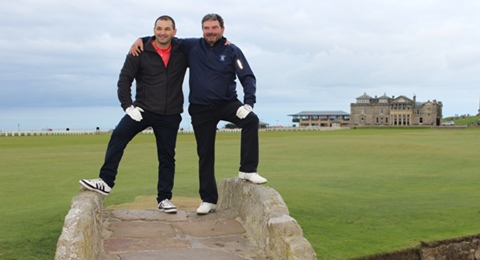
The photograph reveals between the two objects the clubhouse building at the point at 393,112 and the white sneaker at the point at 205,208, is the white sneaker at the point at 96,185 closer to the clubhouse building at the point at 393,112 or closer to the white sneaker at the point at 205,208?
the white sneaker at the point at 205,208

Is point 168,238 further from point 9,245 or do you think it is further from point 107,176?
point 9,245

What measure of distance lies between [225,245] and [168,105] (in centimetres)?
227

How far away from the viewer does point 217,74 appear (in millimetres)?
8094

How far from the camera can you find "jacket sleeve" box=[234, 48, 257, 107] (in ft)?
26.6

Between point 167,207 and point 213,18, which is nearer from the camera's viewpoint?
point 213,18

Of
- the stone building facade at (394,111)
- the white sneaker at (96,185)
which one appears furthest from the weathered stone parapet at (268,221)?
the stone building facade at (394,111)

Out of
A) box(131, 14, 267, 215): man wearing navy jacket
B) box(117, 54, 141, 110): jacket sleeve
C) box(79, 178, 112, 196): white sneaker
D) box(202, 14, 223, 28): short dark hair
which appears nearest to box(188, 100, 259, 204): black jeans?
box(131, 14, 267, 215): man wearing navy jacket

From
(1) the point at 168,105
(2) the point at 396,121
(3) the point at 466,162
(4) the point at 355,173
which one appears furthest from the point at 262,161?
(2) the point at 396,121

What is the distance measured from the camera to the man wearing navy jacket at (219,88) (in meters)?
8.08

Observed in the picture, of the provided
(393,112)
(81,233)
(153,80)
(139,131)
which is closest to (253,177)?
(139,131)

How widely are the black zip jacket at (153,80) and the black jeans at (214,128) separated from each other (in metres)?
0.39

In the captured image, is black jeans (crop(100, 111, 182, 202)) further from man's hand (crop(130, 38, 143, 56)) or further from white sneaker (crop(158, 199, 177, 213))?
man's hand (crop(130, 38, 143, 56))

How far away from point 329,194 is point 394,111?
491 ft

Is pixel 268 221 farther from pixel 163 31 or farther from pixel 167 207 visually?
pixel 163 31
